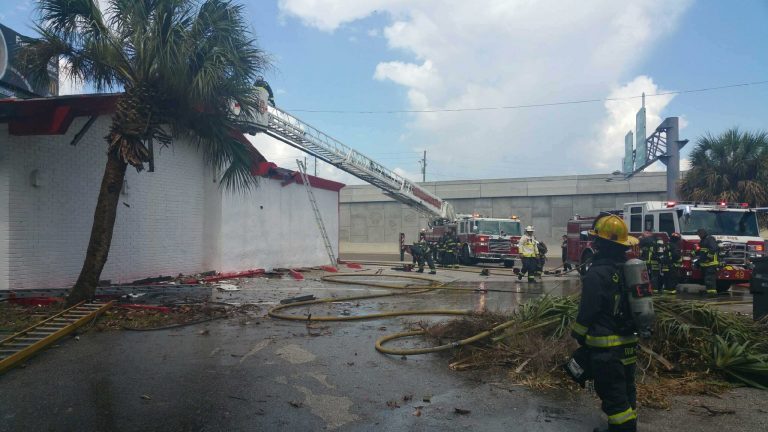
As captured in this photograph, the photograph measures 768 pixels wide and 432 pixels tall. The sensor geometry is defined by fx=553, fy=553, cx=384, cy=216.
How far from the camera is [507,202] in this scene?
42.1 metres

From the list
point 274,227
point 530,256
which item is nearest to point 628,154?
point 530,256

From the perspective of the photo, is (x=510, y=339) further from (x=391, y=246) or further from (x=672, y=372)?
(x=391, y=246)

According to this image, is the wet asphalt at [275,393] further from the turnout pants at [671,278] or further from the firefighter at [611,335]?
the turnout pants at [671,278]

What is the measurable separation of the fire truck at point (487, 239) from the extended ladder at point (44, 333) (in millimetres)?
17122

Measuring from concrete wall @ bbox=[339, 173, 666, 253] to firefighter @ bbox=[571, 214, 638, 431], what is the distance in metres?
37.3

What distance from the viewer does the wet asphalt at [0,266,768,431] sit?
4.57m

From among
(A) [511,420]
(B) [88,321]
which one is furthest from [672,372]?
(B) [88,321]

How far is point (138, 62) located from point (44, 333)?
4.63m

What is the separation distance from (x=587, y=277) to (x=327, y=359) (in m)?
3.59

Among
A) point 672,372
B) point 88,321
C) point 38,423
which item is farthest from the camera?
point 88,321

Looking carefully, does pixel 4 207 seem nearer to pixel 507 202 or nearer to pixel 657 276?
pixel 657 276

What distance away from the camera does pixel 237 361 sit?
21.3 ft

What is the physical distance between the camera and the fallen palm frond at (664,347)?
5574mm

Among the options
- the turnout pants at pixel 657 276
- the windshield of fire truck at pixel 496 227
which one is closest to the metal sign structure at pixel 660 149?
the windshield of fire truck at pixel 496 227
